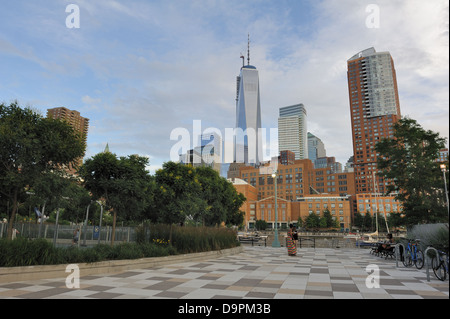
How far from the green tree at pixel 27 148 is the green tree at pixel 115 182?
1.40 meters

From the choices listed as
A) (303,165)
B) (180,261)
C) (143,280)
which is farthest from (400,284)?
(303,165)

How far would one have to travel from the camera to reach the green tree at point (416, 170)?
64.4ft

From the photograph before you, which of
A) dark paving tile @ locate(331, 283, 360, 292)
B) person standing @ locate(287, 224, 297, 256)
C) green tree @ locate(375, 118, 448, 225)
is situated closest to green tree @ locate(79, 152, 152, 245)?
dark paving tile @ locate(331, 283, 360, 292)

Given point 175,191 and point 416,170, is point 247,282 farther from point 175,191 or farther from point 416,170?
point 416,170

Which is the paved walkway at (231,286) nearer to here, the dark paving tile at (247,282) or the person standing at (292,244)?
the dark paving tile at (247,282)

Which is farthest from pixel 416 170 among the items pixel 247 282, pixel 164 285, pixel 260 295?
pixel 164 285

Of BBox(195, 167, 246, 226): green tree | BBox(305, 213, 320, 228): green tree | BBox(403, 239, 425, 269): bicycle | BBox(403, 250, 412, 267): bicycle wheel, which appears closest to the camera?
BBox(403, 239, 425, 269): bicycle

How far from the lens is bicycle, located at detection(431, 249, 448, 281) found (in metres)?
8.89

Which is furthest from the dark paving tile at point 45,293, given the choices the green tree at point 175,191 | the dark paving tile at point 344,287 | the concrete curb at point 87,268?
the green tree at point 175,191

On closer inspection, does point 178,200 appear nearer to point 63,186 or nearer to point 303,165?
point 63,186

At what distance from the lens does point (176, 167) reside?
56.3ft

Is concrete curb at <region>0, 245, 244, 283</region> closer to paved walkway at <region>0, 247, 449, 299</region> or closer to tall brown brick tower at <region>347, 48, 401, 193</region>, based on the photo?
paved walkway at <region>0, 247, 449, 299</region>

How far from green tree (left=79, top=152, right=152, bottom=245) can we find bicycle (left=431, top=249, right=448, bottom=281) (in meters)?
11.9

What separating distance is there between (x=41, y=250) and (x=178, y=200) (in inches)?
316
